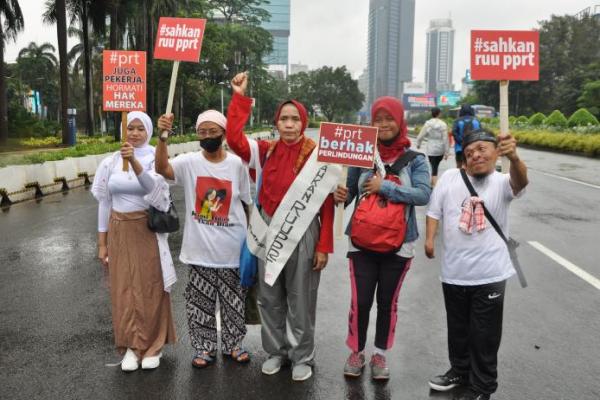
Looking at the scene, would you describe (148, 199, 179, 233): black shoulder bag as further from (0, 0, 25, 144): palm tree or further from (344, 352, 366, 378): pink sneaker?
(0, 0, 25, 144): palm tree

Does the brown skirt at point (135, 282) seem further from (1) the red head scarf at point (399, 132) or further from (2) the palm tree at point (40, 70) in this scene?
(2) the palm tree at point (40, 70)

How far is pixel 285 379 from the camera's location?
364 centimetres

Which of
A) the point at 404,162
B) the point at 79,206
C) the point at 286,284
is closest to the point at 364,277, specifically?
the point at 286,284

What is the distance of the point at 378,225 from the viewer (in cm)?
337

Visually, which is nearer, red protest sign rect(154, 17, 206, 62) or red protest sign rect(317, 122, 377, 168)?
red protest sign rect(317, 122, 377, 168)

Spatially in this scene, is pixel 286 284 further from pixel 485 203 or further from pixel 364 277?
pixel 485 203

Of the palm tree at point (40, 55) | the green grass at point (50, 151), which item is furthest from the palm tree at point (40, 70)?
the green grass at point (50, 151)

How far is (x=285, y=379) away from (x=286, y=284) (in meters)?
0.60

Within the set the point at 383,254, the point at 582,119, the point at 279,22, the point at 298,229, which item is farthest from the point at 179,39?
the point at 279,22

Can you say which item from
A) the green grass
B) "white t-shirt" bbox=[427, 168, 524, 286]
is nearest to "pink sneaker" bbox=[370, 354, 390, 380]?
"white t-shirt" bbox=[427, 168, 524, 286]

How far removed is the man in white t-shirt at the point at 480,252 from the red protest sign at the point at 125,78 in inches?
101

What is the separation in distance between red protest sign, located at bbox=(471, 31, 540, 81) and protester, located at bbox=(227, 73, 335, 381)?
4.18ft

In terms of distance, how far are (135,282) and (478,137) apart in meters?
2.35

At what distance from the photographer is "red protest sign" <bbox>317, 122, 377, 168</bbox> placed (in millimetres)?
3352
